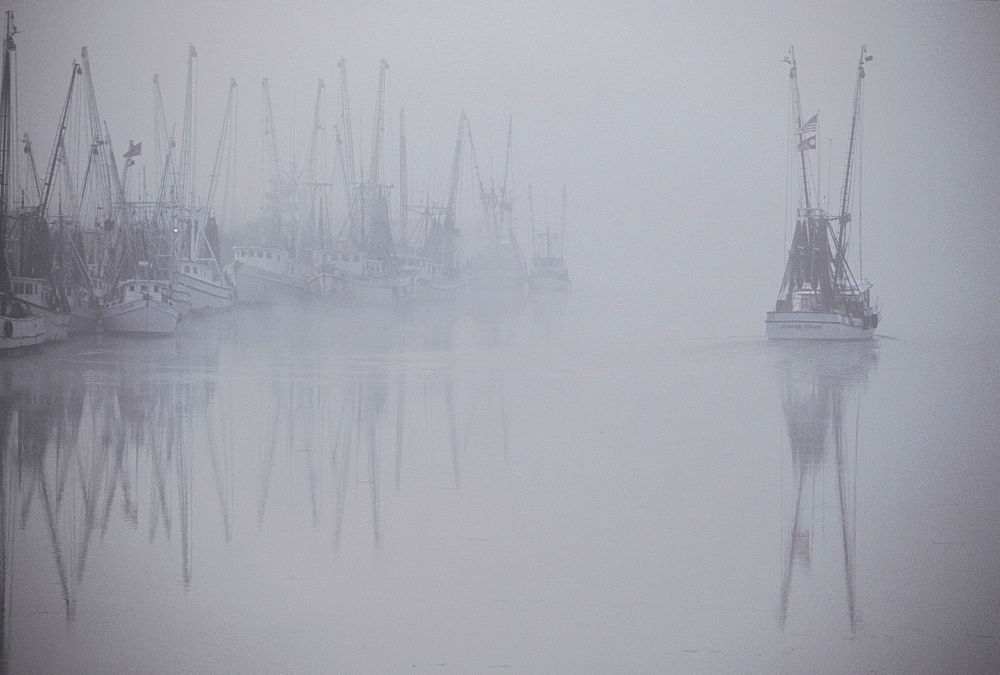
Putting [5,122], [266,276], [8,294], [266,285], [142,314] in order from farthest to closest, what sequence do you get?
[266,276] < [266,285] < [142,314] < [5,122] < [8,294]

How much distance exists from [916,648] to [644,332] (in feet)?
106

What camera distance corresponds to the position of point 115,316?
104 feet

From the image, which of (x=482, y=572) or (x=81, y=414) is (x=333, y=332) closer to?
(x=81, y=414)

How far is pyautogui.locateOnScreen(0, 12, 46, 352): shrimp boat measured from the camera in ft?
77.5

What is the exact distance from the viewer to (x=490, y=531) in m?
7.42

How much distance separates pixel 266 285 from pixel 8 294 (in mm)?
31429

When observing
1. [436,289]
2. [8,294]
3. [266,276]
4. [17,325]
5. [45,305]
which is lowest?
[436,289]

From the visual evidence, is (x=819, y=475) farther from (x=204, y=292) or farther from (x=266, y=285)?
(x=266, y=285)

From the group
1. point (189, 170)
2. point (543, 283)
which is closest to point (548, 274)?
point (543, 283)

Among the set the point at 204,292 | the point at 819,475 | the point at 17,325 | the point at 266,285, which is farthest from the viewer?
the point at 266,285

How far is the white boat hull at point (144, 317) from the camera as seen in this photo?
103ft

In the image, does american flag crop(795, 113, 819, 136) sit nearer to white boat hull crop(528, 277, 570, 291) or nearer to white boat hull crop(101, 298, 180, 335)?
white boat hull crop(101, 298, 180, 335)

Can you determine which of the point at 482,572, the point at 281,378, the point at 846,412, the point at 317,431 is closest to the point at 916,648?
the point at 482,572

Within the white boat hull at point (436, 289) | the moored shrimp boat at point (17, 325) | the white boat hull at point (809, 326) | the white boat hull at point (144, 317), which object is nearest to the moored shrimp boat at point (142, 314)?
the white boat hull at point (144, 317)
